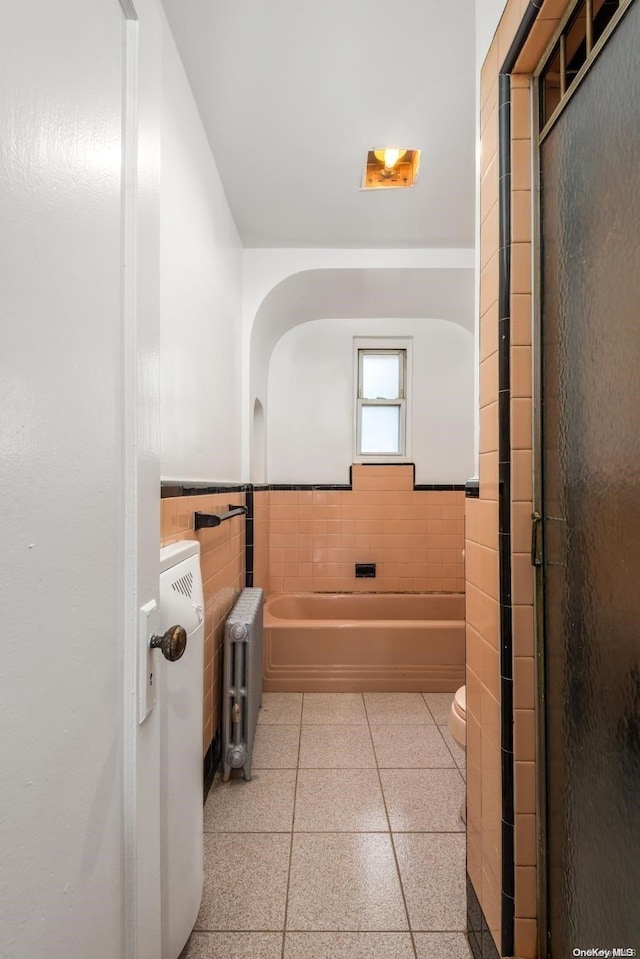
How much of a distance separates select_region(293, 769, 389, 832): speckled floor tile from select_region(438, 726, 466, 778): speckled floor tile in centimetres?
37

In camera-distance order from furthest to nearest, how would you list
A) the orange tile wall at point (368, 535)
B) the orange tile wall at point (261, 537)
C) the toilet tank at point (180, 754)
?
the orange tile wall at point (368, 535), the orange tile wall at point (261, 537), the toilet tank at point (180, 754)

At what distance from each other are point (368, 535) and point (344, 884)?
2.39 metres

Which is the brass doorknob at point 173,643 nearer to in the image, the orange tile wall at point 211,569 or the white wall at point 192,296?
the orange tile wall at point 211,569

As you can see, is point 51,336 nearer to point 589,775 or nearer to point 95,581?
point 95,581

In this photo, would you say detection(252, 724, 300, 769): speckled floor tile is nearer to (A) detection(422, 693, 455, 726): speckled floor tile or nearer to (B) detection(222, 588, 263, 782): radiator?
(B) detection(222, 588, 263, 782): radiator

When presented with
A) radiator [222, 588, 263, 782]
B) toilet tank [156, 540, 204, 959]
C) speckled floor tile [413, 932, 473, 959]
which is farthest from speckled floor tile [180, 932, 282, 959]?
radiator [222, 588, 263, 782]

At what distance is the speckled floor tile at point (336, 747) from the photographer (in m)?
2.01

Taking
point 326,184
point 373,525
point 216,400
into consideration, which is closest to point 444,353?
point 373,525

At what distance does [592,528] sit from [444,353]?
3153 millimetres

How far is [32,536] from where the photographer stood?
1.49ft

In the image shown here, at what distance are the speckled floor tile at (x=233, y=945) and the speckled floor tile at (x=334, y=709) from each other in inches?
46.1

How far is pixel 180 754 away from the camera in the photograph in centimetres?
103

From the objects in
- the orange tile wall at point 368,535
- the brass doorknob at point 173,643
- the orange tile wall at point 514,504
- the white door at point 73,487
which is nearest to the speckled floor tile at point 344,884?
the orange tile wall at point 514,504

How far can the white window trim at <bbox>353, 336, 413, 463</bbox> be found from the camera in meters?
3.70
